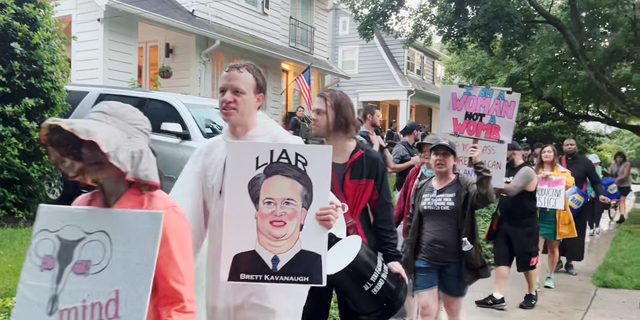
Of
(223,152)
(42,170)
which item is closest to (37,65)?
(42,170)

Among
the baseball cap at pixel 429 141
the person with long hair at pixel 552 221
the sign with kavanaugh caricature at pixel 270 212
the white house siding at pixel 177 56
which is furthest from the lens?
the white house siding at pixel 177 56

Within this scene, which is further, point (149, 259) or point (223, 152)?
point (223, 152)

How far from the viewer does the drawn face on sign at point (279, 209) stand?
2468mm

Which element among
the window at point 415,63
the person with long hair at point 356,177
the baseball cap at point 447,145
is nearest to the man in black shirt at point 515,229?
the baseball cap at point 447,145

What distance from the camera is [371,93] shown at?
26734 millimetres

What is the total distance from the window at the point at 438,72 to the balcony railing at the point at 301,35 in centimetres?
1551

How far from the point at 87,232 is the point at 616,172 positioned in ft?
55.5

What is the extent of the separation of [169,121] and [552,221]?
18.7 ft

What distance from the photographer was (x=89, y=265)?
1861 mm

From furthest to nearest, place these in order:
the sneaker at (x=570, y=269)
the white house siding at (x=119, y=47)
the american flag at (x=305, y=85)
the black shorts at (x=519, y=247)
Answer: the american flag at (x=305, y=85) → the white house siding at (x=119, y=47) → the sneaker at (x=570, y=269) → the black shorts at (x=519, y=247)

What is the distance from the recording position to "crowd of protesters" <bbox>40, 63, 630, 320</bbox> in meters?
1.93

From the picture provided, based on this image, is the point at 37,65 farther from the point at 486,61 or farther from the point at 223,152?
the point at 486,61

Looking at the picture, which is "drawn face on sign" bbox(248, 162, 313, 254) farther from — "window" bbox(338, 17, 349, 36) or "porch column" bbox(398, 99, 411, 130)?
"window" bbox(338, 17, 349, 36)

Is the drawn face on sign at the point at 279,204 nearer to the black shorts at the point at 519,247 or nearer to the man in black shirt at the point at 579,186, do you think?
the black shorts at the point at 519,247
